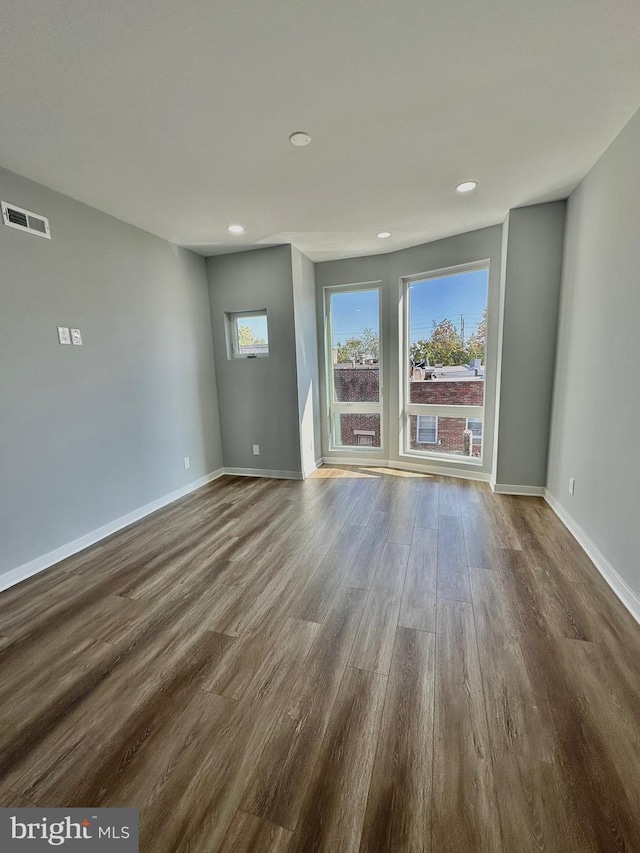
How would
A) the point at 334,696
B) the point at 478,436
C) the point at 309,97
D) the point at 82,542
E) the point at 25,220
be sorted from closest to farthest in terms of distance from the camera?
the point at 334,696
the point at 309,97
the point at 25,220
the point at 82,542
the point at 478,436

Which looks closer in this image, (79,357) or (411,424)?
(79,357)

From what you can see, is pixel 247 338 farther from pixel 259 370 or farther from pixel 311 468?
pixel 311 468

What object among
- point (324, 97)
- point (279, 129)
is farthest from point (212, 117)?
point (324, 97)

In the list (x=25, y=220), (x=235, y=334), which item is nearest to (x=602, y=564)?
(x=235, y=334)

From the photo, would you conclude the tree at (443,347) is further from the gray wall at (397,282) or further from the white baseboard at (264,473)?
the white baseboard at (264,473)

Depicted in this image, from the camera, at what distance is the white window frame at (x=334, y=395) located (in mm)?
4363

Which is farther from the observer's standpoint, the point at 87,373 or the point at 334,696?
the point at 87,373

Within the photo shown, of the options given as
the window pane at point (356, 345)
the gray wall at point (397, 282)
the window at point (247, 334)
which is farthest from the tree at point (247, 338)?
the window pane at point (356, 345)

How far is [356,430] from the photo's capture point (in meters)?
4.72

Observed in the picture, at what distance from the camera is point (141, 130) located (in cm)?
185

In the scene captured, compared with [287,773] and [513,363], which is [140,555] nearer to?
[287,773]

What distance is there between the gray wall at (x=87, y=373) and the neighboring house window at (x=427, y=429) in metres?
2.77

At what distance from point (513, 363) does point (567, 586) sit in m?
2.02

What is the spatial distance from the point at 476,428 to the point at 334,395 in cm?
185
